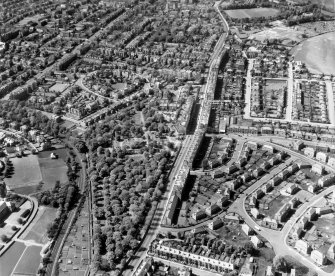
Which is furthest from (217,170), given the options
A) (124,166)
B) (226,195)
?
(124,166)

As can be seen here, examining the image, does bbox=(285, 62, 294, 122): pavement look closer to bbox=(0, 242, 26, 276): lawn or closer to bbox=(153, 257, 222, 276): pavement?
bbox=(153, 257, 222, 276): pavement

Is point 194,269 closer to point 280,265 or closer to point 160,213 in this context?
point 280,265

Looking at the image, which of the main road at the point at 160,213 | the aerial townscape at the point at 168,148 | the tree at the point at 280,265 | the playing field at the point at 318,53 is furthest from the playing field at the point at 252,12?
the tree at the point at 280,265

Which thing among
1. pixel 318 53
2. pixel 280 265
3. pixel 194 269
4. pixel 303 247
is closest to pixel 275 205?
pixel 303 247

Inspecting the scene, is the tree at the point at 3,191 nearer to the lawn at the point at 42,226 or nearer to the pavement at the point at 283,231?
the lawn at the point at 42,226

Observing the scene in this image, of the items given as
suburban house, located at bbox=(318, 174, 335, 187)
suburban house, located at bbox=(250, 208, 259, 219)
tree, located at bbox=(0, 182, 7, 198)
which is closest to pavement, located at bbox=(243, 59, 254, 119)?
suburban house, located at bbox=(318, 174, 335, 187)
